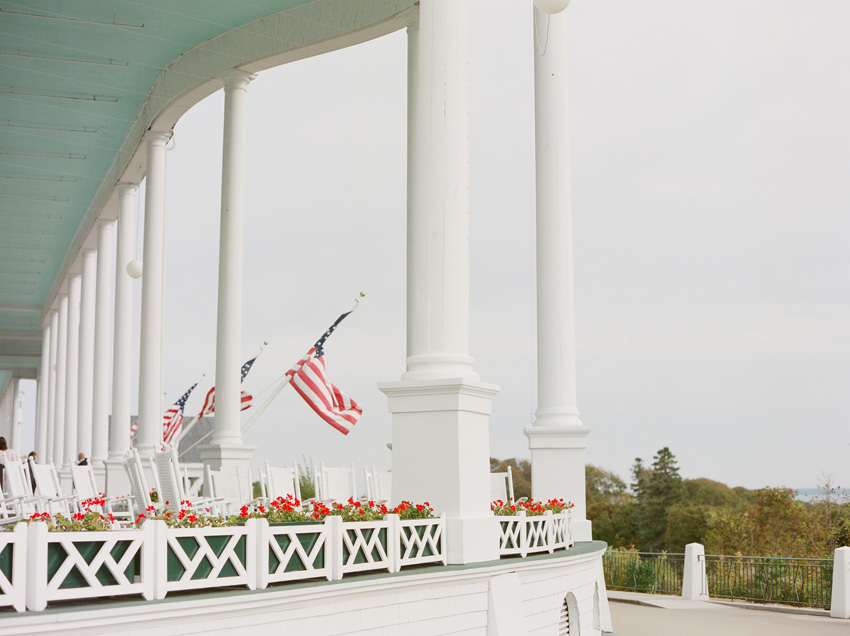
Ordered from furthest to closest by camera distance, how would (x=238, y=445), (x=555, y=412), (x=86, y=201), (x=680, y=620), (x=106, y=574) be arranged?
(x=86, y=201) < (x=680, y=620) < (x=238, y=445) < (x=555, y=412) < (x=106, y=574)

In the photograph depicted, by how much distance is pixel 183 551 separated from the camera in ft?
23.5

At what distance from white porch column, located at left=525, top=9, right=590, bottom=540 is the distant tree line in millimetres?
20378

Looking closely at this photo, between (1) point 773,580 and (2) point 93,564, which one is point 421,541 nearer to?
(2) point 93,564

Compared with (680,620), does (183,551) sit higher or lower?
higher

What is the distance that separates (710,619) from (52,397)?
31.7m

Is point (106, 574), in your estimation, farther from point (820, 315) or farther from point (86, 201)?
point (820, 315)

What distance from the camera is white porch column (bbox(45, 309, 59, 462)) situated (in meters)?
42.0

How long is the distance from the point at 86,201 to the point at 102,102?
8518 mm

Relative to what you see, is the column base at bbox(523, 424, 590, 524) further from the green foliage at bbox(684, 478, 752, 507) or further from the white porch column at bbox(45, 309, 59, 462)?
the green foliage at bbox(684, 478, 752, 507)

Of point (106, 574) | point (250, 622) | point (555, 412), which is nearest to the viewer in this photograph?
point (106, 574)

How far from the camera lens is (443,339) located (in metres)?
11.2

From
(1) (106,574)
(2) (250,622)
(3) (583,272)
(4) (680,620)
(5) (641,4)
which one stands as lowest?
(4) (680,620)

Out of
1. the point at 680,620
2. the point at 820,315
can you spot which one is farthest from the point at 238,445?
the point at 820,315

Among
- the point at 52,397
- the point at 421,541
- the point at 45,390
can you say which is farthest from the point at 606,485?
the point at 421,541
